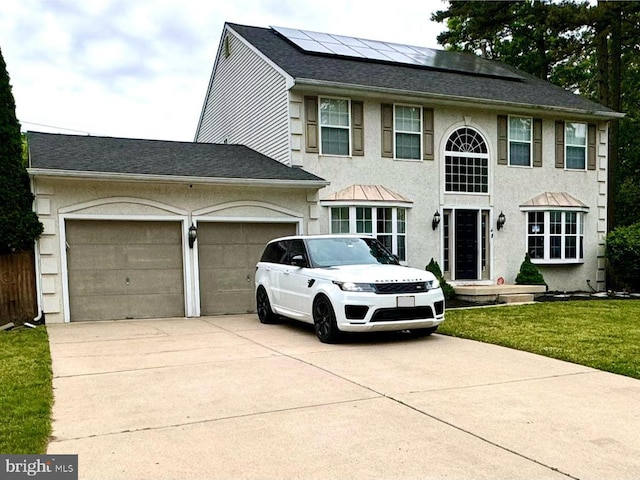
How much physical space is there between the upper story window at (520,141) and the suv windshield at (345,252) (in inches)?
308

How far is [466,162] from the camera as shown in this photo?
14984mm

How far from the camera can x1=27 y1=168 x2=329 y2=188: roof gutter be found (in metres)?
10.2

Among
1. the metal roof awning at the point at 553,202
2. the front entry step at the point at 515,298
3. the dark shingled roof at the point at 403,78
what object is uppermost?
the dark shingled roof at the point at 403,78

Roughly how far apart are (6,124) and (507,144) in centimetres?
1251

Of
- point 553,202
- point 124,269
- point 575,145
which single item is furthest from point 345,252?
point 575,145

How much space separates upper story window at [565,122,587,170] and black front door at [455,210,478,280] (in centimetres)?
374

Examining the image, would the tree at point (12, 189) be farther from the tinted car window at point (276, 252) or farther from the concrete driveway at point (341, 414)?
the tinted car window at point (276, 252)

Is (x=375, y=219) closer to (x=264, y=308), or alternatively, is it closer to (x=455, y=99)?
(x=455, y=99)

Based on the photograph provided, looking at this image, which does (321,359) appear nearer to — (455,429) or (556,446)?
(455,429)

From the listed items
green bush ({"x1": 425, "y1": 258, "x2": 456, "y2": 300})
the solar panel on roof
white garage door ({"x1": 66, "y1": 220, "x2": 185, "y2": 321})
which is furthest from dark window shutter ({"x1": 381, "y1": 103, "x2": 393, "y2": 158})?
white garage door ({"x1": 66, "y1": 220, "x2": 185, "y2": 321})

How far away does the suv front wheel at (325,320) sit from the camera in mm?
7938

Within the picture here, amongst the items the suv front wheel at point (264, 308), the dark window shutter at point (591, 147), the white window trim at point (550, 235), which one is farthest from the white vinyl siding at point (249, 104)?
the dark window shutter at point (591, 147)

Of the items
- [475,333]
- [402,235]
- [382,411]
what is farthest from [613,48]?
[382,411]

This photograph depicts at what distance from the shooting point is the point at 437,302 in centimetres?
824
